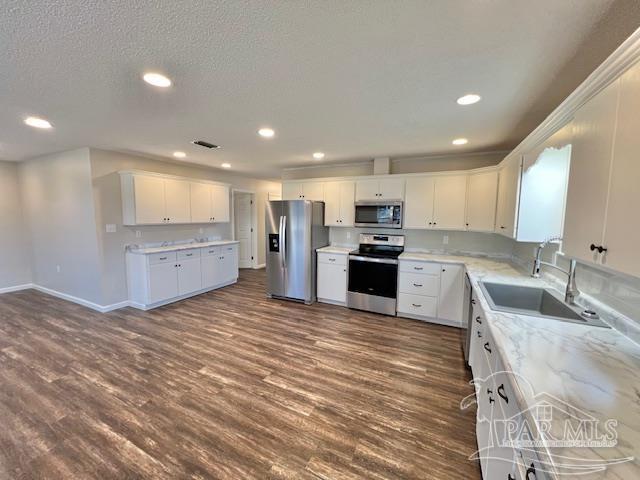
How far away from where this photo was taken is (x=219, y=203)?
5566 mm

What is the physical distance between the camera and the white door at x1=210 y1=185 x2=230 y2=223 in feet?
17.8

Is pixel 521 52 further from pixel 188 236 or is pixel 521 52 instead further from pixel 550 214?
pixel 188 236

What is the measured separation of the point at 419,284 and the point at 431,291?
0.61 ft

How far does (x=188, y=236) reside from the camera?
532cm

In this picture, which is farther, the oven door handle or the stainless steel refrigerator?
the stainless steel refrigerator

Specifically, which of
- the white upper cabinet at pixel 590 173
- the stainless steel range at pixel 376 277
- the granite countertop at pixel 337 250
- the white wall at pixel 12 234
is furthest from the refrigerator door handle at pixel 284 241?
the white wall at pixel 12 234

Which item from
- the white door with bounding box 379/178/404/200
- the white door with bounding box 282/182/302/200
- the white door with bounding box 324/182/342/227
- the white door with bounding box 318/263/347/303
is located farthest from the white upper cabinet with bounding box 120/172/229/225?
the white door with bounding box 379/178/404/200

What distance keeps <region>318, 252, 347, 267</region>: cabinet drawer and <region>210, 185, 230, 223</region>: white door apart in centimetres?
251

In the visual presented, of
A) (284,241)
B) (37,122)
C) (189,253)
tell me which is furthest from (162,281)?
(37,122)

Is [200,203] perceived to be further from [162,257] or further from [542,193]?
[542,193]

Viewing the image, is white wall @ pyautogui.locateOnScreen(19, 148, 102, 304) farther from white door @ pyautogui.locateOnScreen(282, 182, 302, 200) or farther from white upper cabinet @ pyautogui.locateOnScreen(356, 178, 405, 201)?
white upper cabinet @ pyautogui.locateOnScreen(356, 178, 405, 201)

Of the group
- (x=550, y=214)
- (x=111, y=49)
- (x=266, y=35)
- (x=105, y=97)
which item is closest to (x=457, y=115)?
(x=550, y=214)

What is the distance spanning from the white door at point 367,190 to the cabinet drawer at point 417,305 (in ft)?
5.45

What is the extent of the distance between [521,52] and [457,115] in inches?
39.5
